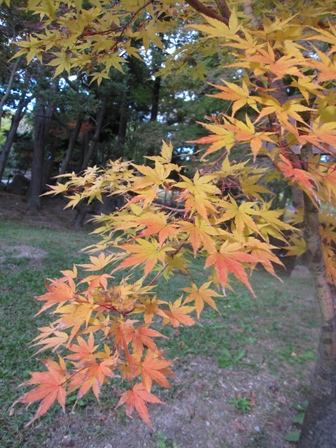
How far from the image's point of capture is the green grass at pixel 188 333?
2.22 metres

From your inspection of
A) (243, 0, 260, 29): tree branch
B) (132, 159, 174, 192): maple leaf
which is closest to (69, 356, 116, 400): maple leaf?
(132, 159, 174, 192): maple leaf

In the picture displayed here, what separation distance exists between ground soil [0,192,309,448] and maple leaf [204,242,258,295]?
5.34 feet

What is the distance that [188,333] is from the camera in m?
3.65

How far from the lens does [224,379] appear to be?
2.83m

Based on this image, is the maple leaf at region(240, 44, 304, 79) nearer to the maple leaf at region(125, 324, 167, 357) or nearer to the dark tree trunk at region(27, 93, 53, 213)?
the maple leaf at region(125, 324, 167, 357)

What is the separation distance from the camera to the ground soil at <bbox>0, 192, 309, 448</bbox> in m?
1.98

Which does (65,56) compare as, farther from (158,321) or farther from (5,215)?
→ (5,215)

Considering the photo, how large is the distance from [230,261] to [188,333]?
2.98m

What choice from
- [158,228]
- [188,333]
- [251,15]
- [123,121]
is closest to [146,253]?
[158,228]

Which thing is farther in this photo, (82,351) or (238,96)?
(82,351)

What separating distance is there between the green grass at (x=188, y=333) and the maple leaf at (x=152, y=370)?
552 millimetres

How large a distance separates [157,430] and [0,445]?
0.92 meters

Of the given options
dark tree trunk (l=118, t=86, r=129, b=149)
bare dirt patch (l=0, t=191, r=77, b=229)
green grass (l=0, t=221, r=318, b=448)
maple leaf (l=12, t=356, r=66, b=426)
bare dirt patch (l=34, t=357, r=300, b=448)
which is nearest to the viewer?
maple leaf (l=12, t=356, r=66, b=426)

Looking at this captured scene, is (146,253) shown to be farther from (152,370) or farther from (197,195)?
(152,370)
